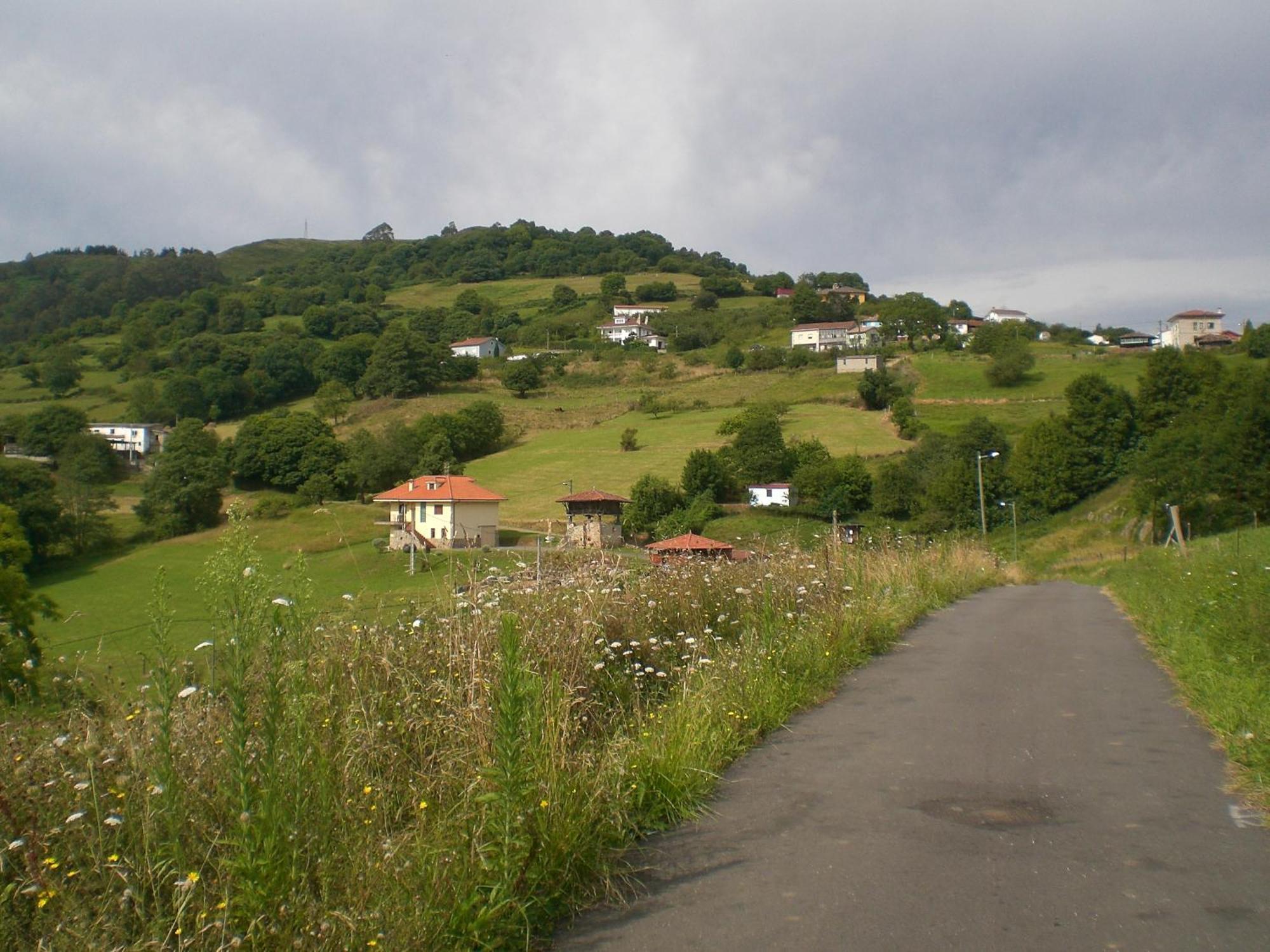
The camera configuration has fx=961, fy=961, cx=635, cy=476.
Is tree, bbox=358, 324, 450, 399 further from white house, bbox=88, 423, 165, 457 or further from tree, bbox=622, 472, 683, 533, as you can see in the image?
tree, bbox=622, 472, 683, 533

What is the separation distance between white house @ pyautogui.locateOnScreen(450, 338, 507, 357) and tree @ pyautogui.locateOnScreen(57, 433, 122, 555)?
51.5m

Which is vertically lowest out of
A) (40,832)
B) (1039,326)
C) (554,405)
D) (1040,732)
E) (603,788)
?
(1040,732)

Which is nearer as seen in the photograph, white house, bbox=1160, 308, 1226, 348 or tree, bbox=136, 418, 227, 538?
tree, bbox=136, 418, 227, 538

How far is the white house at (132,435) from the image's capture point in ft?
221

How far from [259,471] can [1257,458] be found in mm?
52715

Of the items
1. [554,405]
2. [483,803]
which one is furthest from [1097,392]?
[483,803]

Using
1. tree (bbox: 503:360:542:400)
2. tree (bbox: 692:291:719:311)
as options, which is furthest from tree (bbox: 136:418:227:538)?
Answer: tree (bbox: 692:291:719:311)

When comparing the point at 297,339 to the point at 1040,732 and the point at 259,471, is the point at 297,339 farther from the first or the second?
the point at 1040,732

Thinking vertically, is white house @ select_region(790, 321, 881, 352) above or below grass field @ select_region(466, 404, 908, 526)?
above

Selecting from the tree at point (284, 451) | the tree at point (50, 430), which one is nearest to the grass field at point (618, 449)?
the tree at point (284, 451)

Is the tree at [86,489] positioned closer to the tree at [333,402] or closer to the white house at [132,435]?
the white house at [132,435]

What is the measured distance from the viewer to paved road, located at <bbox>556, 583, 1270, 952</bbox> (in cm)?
330

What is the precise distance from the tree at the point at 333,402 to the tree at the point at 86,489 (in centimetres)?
2164

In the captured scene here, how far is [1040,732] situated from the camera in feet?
19.9
